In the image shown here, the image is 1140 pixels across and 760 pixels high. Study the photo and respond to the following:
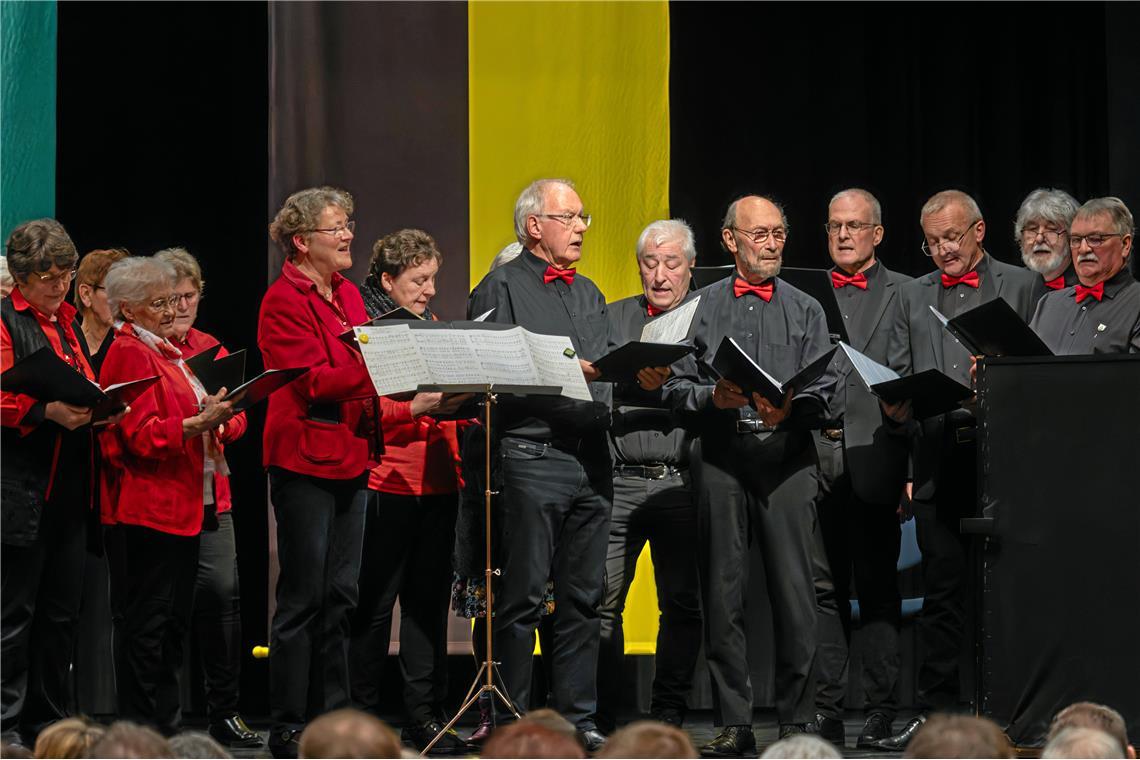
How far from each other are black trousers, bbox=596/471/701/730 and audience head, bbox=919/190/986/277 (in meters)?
1.22

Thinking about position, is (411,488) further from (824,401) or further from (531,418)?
(824,401)

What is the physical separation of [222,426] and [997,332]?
2.51 metres

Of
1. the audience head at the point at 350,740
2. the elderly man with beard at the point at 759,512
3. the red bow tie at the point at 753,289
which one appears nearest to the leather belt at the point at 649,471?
the elderly man with beard at the point at 759,512

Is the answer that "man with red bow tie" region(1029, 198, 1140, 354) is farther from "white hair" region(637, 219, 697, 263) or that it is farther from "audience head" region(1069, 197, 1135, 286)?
"white hair" region(637, 219, 697, 263)

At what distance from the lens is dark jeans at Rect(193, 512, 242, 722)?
5199 mm

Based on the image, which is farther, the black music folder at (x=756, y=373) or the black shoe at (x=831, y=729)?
the black shoe at (x=831, y=729)

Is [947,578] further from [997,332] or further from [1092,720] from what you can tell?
[1092,720]

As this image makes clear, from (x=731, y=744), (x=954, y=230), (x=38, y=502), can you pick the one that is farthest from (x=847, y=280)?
(x=38, y=502)

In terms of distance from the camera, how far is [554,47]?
636 cm

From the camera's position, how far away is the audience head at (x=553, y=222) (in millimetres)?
4828

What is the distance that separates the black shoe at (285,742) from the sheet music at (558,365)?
132 centimetres

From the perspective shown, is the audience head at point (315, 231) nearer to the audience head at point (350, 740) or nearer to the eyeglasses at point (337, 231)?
the eyeglasses at point (337, 231)

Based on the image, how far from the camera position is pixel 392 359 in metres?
4.17

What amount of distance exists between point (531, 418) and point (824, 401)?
940mm
